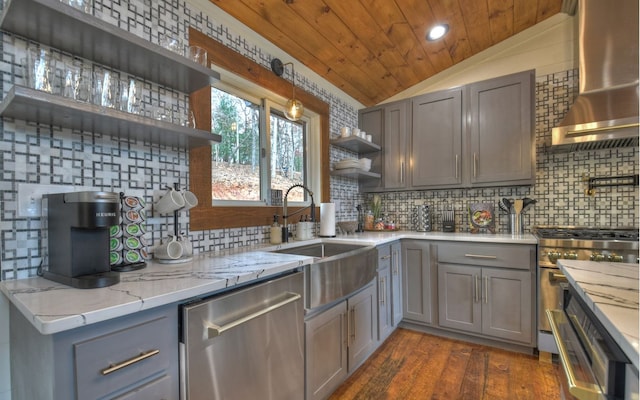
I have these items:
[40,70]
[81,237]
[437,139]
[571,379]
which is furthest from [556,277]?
[40,70]

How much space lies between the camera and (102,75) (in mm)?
1181

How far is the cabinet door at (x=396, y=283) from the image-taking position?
97.0 inches

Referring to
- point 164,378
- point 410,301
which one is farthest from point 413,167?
point 164,378

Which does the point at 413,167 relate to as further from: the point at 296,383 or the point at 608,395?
the point at 608,395

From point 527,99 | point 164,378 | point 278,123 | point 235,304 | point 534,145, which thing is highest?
point 527,99

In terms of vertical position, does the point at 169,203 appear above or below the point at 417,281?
above

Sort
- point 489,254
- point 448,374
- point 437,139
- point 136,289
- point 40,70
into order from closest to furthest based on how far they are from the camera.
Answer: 1. point 136,289
2. point 40,70
3. point 448,374
4. point 489,254
5. point 437,139

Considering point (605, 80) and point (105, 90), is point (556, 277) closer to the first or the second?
point (605, 80)

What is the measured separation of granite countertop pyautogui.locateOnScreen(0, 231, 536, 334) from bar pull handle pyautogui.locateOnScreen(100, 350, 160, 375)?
0.13 metres

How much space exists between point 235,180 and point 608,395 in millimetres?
1962

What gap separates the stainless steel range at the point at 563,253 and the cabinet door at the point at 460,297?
15.8 inches

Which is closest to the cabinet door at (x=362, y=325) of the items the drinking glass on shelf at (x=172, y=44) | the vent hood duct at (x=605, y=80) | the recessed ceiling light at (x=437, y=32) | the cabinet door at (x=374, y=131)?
the cabinet door at (x=374, y=131)

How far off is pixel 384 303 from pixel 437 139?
1.60 metres

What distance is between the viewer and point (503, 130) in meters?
2.54
